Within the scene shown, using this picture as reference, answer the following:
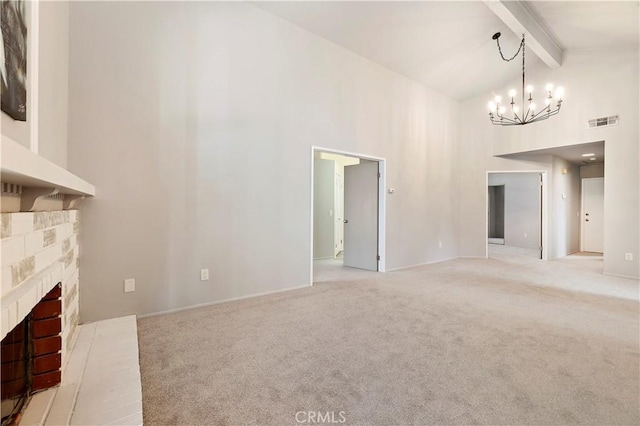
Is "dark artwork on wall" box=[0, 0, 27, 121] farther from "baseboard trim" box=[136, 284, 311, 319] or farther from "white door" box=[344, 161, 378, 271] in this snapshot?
"white door" box=[344, 161, 378, 271]

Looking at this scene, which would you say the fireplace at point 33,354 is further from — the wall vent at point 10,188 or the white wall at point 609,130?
the white wall at point 609,130

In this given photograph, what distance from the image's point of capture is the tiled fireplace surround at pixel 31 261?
802 mm

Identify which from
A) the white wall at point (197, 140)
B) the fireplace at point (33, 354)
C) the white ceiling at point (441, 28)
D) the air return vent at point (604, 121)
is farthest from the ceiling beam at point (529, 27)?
the fireplace at point (33, 354)

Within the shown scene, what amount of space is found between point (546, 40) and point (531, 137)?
67.3 inches

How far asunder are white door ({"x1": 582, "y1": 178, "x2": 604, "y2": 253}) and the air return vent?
339 cm

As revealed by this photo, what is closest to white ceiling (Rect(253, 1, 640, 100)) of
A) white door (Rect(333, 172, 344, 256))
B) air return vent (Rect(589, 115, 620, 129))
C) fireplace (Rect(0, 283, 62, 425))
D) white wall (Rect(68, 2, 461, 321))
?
white wall (Rect(68, 2, 461, 321))

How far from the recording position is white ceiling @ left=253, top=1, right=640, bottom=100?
3.61m

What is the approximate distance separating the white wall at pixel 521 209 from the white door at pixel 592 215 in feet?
3.18

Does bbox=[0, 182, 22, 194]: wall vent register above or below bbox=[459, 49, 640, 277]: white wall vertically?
below

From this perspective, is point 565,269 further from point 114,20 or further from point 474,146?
point 114,20

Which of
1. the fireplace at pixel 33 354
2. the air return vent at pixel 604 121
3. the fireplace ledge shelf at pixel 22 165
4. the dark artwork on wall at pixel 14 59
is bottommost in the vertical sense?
the fireplace at pixel 33 354

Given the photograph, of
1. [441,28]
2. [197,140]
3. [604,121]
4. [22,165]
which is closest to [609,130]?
[604,121]

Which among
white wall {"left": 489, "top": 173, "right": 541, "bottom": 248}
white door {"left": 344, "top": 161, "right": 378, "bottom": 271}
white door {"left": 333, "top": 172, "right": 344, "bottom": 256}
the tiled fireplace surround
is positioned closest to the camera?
the tiled fireplace surround

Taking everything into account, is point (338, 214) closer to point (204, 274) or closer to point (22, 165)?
point (204, 274)
